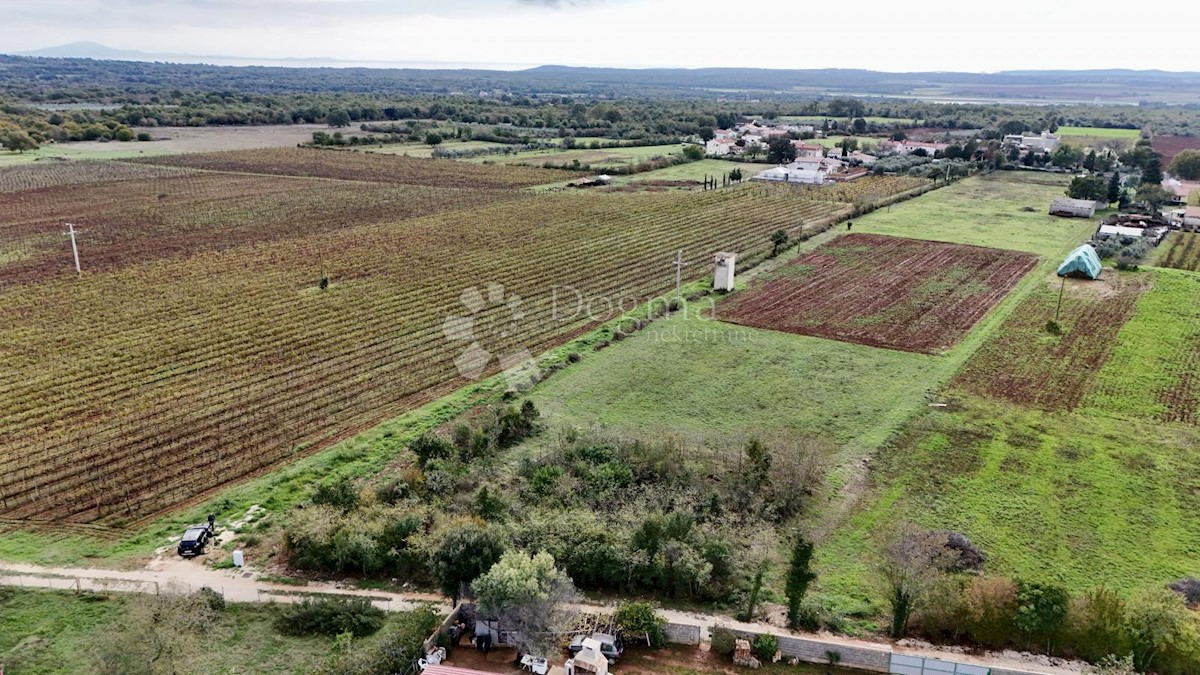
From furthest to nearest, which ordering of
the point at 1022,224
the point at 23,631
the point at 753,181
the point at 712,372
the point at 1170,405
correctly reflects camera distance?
the point at 753,181 < the point at 1022,224 < the point at 712,372 < the point at 1170,405 < the point at 23,631

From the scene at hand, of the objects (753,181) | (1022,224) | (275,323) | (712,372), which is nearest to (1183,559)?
(712,372)

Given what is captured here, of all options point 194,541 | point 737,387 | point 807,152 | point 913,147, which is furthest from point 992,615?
point 913,147

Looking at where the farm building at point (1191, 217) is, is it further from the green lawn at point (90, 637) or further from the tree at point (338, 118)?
the tree at point (338, 118)

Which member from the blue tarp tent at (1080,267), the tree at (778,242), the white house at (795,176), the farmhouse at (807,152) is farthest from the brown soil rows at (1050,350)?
the farmhouse at (807,152)

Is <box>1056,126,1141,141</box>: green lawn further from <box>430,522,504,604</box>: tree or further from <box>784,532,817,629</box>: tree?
<box>430,522,504,604</box>: tree

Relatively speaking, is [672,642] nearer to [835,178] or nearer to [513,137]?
[835,178]
